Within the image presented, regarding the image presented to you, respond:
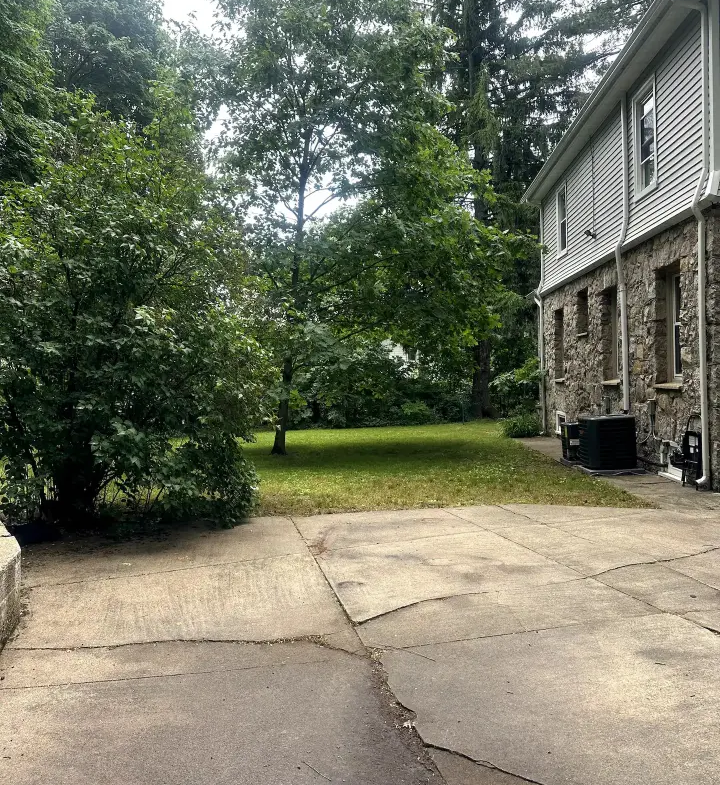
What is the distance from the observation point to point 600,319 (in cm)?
1345

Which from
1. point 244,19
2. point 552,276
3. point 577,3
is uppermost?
point 577,3

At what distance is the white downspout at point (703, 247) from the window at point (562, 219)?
7.46 meters

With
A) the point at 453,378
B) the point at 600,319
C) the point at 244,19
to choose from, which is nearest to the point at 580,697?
the point at 600,319

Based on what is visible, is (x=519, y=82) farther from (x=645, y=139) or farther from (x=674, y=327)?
(x=674, y=327)

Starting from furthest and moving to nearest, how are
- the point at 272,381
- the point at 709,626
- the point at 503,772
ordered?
the point at 272,381 < the point at 709,626 < the point at 503,772

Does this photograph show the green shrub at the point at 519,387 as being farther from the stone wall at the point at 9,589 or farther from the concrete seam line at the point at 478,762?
the concrete seam line at the point at 478,762

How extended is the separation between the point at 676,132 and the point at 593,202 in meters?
3.88

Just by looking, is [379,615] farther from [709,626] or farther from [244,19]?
[244,19]

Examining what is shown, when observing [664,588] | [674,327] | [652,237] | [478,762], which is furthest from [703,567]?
[652,237]

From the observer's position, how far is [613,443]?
11156mm

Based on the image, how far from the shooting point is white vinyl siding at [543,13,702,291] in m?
9.44

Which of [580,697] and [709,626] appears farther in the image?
[709,626]

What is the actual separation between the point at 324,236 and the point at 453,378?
598 inches

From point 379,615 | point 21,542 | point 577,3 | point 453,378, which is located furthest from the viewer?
point 453,378
